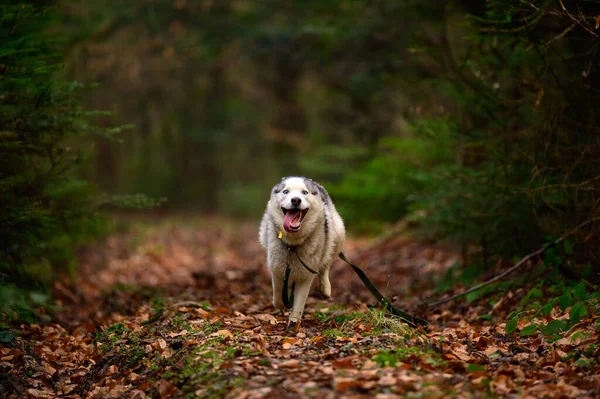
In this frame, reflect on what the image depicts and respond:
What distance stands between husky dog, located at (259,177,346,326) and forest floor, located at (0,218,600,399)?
513 mm

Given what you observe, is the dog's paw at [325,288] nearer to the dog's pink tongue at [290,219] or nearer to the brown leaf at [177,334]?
the dog's pink tongue at [290,219]

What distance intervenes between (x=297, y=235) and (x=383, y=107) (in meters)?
12.7

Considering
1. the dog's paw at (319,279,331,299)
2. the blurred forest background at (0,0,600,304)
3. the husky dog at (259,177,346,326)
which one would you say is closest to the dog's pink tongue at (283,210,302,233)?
the husky dog at (259,177,346,326)

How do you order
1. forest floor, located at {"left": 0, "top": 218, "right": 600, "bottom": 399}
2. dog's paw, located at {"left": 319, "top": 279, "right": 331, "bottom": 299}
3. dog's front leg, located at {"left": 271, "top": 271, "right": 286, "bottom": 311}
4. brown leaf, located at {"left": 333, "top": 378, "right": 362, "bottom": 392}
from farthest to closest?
dog's paw, located at {"left": 319, "top": 279, "right": 331, "bottom": 299}, dog's front leg, located at {"left": 271, "top": 271, "right": 286, "bottom": 311}, forest floor, located at {"left": 0, "top": 218, "right": 600, "bottom": 399}, brown leaf, located at {"left": 333, "top": 378, "right": 362, "bottom": 392}

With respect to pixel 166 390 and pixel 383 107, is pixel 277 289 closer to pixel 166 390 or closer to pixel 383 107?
pixel 166 390

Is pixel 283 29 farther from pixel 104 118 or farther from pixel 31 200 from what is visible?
pixel 31 200

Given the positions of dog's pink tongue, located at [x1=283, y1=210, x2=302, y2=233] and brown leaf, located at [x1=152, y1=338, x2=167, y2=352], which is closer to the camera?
brown leaf, located at [x1=152, y1=338, x2=167, y2=352]

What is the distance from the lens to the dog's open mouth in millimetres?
6637

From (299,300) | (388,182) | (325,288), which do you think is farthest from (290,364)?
(388,182)

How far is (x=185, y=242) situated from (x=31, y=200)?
41.7ft

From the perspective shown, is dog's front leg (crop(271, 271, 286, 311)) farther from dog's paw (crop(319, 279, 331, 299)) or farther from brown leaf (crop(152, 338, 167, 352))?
brown leaf (crop(152, 338, 167, 352))

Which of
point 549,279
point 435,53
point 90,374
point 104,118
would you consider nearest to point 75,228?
point 90,374

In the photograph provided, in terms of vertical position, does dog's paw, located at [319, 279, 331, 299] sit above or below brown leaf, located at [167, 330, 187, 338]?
above

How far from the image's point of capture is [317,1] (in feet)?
56.3
